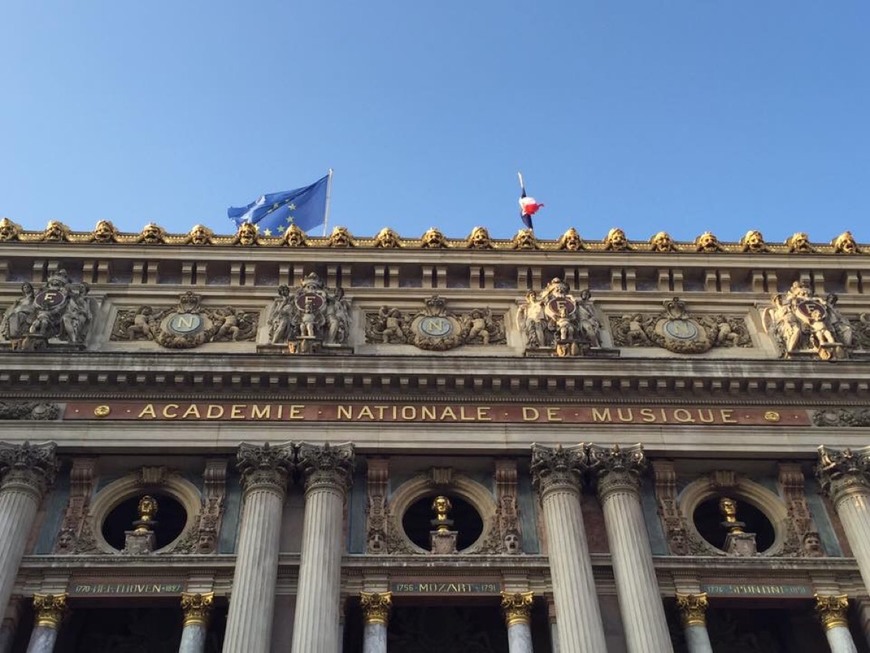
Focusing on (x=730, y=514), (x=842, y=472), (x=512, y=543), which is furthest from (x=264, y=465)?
(x=842, y=472)

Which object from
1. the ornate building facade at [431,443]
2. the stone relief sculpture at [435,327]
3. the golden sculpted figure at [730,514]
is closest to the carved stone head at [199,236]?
the ornate building facade at [431,443]

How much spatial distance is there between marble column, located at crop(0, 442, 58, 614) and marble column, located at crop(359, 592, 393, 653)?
23.2 ft

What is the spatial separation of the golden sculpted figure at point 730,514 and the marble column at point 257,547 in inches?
386

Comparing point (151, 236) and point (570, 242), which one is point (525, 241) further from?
point (151, 236)

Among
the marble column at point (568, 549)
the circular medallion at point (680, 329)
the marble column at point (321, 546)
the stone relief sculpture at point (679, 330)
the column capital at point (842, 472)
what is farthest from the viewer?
the circular medallion at point (680, 329)

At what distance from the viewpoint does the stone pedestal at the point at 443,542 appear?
23.5 metres

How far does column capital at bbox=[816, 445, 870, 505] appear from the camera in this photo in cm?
2445

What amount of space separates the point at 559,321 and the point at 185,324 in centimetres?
931

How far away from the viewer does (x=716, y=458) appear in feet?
82.7

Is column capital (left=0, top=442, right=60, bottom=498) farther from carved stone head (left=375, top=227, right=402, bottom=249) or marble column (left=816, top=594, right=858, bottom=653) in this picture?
marble column (left=816, top=594, right=858, bottom=653)

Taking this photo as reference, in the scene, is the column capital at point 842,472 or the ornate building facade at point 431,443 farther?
the column capital at point 842,472

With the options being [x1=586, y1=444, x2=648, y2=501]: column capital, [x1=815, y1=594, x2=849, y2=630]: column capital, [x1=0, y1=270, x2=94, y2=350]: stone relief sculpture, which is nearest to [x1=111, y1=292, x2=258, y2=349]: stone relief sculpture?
[x1=0, y1=270, x2=94, y2=350]: stone relief sculpture

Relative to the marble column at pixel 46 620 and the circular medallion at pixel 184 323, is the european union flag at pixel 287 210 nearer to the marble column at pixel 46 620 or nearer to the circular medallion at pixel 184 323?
the circular medallion at pixel 184 323

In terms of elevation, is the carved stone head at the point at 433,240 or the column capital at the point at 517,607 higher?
the carved stone head at the point at 433,240
